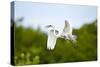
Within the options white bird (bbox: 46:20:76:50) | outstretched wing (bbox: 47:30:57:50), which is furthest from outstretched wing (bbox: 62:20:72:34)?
outstretched wing (bbox: 47:30:57:50)

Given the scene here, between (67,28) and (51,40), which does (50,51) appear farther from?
(67,28)

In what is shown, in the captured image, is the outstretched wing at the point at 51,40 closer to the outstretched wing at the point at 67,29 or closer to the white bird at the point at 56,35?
the white bird at the point at 56,35

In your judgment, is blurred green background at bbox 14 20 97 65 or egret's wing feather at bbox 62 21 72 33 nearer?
blurred green background at bbox 14 20 97 65

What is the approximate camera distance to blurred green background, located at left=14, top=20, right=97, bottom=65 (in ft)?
7.96

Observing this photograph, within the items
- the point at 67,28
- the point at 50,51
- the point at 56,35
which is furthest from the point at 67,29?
the point at 50,51

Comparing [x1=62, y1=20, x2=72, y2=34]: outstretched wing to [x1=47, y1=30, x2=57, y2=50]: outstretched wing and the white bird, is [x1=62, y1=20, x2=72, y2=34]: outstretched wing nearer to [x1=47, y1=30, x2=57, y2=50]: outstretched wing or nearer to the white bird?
the white bird

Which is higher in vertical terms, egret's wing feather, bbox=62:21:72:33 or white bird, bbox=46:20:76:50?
egret's wing feather, bbox=62:21:72:33

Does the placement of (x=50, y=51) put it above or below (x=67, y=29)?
below

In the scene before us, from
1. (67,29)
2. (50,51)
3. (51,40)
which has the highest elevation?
(67,29)

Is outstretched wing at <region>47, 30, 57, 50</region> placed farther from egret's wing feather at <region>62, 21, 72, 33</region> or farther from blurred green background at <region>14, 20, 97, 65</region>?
egret's wing feather at <region>62, 21, 72, 33</region>

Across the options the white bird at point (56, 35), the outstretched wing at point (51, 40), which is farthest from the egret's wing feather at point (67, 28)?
the outstretched wing at point (51, 40)

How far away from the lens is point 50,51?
8.46ft
